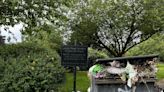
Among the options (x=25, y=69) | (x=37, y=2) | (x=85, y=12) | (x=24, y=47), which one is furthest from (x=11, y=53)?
(x=85, y=12)

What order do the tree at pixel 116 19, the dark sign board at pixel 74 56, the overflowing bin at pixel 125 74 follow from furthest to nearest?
the tree at pixel 116 19, the dark sign board at pixel 74 56, the overflowing bin at pixel 125 74

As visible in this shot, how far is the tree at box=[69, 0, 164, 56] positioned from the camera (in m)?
23.1

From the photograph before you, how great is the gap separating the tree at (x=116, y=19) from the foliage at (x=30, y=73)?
39.6 ft

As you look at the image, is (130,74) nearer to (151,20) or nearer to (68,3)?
(68,3)

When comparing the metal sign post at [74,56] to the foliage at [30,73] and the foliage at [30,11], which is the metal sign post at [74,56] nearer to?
the foliage at [30,73]

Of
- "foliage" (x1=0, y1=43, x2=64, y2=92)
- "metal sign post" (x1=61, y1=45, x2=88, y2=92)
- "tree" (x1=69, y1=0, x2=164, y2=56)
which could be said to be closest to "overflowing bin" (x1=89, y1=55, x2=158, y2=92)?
"foliage" (x1=0, y1=43, x2=64, y2=92)

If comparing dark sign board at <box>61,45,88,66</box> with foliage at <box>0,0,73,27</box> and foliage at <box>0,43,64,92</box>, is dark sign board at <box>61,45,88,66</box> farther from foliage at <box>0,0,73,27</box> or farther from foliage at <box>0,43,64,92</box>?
foliage at <box>0,0,73,27</box>

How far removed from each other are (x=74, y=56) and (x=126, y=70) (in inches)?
124

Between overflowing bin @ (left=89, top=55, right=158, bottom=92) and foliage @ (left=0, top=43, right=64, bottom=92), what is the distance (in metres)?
2.11

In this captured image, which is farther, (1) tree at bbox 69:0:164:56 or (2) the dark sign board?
(1) tree at bbox 69:0:164:56

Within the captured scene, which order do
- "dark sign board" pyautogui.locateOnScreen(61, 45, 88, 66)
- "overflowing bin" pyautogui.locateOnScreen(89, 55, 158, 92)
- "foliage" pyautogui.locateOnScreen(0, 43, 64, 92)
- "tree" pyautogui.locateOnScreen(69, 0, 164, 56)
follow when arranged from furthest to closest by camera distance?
"tree" pyautogui.locateOnScreen(69, 0, 164, 56) < "dark sign board" pyautogui.locateOnScreen(61, 45, 88, 66) < "foliage" pyautogui.locateOnScreen(0, 43, 64, 92) < "overflowing bin" pyautogui.locateOnScreen(89, 55, 158, 92)

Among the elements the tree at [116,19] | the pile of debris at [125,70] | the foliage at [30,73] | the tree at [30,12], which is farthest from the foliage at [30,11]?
the pile of debris at [125,70]

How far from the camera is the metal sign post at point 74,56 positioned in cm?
1138

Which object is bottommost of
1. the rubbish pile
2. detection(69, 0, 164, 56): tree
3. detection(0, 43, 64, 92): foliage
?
detection(0, 43, 64, 92): foliage
